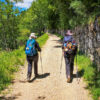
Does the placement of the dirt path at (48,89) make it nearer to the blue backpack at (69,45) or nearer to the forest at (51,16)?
the forest at (51,16)

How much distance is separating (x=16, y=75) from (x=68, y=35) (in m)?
3.21

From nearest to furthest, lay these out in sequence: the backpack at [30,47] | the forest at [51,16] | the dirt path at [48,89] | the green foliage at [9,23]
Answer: the dirt path at [48,89] < the forest at [51,16] < the backpack at [30,47] < the green foliage at [9,23]

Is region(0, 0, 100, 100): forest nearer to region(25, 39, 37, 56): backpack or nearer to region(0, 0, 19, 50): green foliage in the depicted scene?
region(0, 0, 19, 50): green foliage

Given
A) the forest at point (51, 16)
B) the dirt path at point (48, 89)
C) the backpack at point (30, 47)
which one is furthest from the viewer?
the backpack at point (30, 47)

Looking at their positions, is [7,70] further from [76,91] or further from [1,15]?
[1,15]

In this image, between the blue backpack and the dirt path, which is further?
the blue backpack

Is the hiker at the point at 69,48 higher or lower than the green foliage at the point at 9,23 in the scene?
lower

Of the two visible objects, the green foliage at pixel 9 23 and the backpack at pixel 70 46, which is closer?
the backpack at pixel 70 46

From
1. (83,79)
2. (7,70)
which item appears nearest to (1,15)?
(7,70)

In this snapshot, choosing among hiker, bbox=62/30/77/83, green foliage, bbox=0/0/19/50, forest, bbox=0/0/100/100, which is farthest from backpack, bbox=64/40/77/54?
green foliage, bbox=0/0/19/50

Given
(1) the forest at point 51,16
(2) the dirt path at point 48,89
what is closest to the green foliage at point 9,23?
(1) the forest at point 51,16

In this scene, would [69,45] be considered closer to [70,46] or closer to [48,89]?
[70,46]

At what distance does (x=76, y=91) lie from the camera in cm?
603

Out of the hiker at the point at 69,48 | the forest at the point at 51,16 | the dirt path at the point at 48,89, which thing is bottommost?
the dirt path at the point at 48,89
